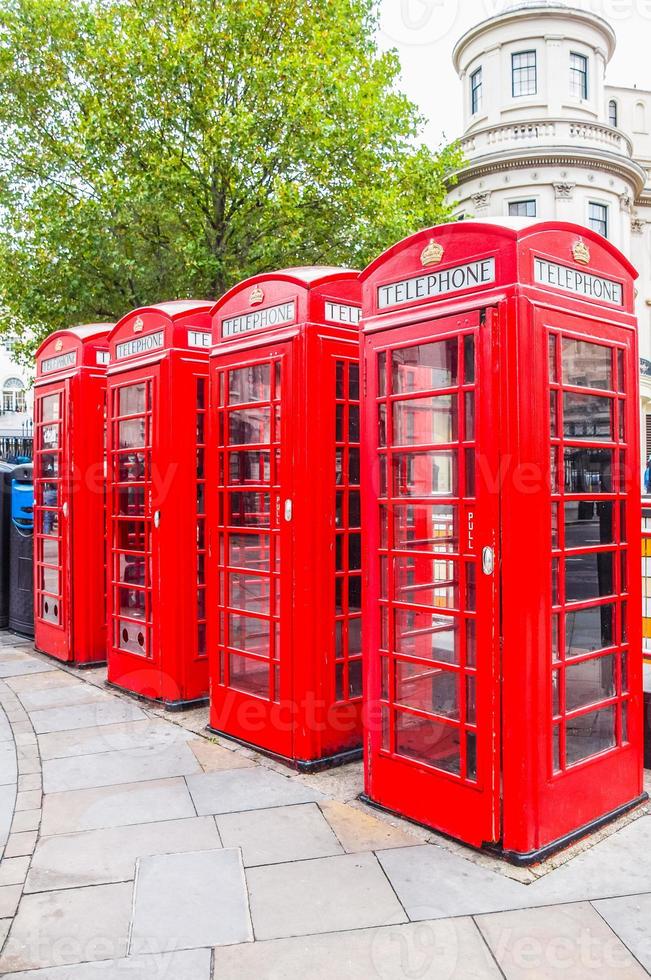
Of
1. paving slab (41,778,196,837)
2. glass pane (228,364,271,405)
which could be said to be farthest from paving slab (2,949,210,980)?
glass pane (228,364,271,405)

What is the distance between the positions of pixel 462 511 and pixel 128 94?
12162mm

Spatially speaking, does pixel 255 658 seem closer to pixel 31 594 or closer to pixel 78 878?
pixel 78 878

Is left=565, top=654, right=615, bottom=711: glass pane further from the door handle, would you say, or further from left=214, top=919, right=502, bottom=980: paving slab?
left=214, top=919, right=502, bottom=980: paving slab

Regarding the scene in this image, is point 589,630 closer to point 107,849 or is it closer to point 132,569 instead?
point 107,849

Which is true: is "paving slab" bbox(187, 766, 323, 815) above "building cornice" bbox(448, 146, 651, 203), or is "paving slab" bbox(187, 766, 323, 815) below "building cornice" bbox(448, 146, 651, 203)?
below

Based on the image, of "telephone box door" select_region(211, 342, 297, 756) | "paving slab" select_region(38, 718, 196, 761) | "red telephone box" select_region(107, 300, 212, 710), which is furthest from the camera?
"red telephone box" select_region(107, 300, 212, 710)

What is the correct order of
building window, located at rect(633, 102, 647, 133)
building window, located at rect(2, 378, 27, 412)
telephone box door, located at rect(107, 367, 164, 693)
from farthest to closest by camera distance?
1. building window, located at rect(2, 378, 27, 412)
2. building window, located at rect(633, 102, 647, 133)
3. telephone box door, located at rect(107, 367, 164, 693)

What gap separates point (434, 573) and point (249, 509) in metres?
1.55

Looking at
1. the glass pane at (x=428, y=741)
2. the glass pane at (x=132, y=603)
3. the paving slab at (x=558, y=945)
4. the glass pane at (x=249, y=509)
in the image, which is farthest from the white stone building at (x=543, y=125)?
the paving slab at (x=558, y=945)

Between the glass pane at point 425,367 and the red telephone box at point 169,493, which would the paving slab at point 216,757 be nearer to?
the red telephone box at point 169,493

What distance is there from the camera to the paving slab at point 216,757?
4.67 meters

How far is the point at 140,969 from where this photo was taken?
2701mm

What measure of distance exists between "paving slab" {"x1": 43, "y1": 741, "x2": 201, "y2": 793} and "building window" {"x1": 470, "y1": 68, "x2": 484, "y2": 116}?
27.0 metres

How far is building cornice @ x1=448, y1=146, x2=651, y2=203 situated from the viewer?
81.1 ft
